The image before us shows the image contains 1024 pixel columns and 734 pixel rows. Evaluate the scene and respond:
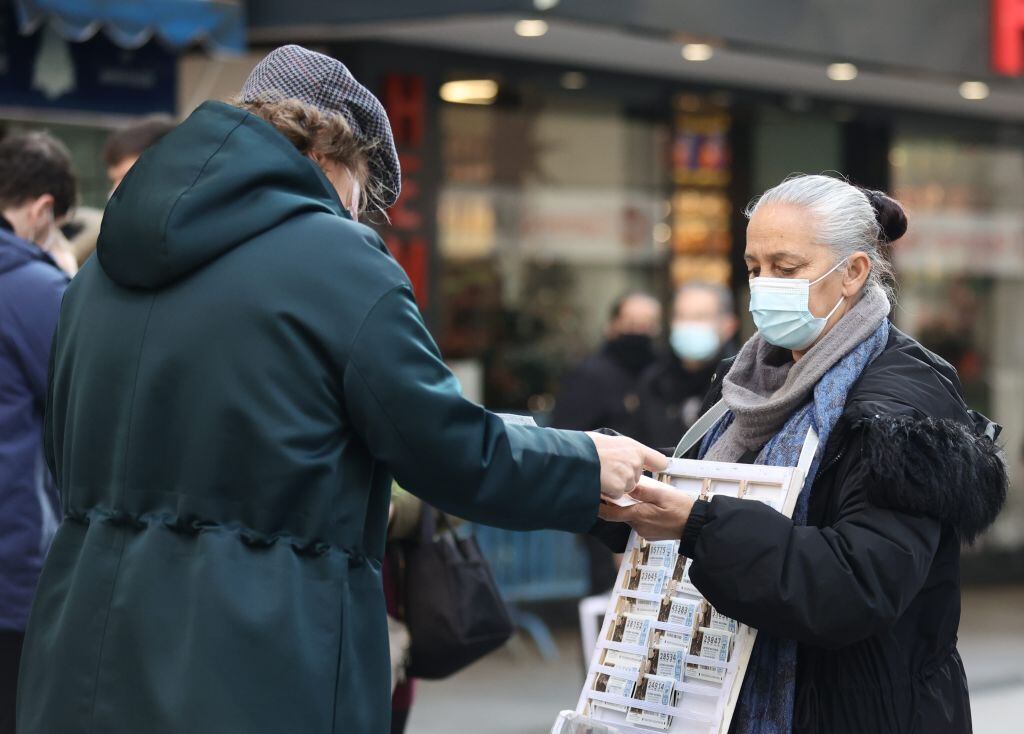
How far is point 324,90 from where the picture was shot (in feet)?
9.01

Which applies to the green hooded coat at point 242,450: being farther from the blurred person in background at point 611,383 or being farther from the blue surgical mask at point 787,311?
the blurred person in background at point 611,383

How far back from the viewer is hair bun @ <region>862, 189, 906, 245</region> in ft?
10.4

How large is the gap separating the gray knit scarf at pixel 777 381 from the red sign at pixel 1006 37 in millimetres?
7307

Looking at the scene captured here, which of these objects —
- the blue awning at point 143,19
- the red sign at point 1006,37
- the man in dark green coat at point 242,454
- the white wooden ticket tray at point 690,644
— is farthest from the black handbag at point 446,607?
the red sign at point 1006,37

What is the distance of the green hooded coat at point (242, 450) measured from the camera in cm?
238

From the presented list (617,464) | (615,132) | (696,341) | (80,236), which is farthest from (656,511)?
(615,132)

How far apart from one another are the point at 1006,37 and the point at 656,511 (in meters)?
7.96

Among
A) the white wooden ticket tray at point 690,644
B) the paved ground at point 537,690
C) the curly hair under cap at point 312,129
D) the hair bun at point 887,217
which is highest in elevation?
the curly hair under cap at point 312,129

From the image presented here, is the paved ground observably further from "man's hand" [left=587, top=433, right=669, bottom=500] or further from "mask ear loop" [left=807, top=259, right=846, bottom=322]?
"man's hand" [left=587, top=433, right=669, bottom=500]

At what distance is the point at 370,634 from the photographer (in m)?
2.52

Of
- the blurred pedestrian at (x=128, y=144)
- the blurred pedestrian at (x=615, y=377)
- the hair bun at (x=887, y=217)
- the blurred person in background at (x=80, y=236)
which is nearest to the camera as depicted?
the hair bun at (x=887, y=217)

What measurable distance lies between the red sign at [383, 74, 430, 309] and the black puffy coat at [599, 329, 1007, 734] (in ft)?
20.7

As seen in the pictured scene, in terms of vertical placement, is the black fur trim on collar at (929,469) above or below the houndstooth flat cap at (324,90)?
below

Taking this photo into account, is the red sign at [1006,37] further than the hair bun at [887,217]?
Yes
